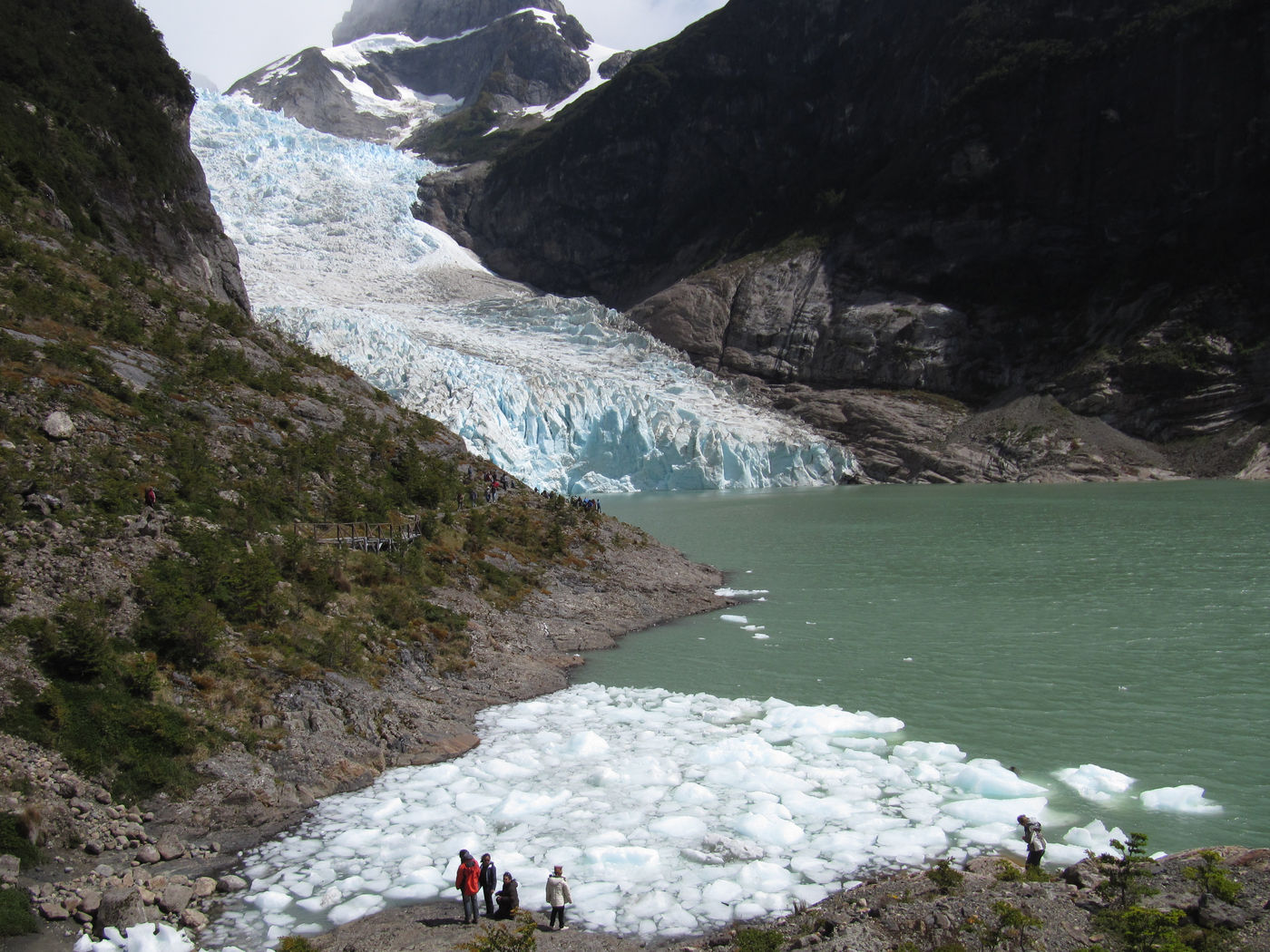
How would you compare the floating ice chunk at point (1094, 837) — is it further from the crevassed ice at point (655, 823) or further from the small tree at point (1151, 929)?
the small tree at point (1151, 929)

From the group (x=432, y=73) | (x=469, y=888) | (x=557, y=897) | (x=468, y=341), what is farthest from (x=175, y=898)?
(x=432, y=73)

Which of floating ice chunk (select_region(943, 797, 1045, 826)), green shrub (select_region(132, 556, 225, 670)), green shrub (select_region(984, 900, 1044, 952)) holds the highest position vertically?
green shrub (select_region(132, 556, 225, 670))

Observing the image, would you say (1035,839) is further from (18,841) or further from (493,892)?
(18,841)

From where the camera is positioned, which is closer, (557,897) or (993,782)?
(557,897)

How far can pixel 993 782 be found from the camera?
10758mm

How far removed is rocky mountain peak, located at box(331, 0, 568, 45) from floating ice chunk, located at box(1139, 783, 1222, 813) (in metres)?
191

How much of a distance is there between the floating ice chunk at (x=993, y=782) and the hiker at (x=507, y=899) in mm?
5776

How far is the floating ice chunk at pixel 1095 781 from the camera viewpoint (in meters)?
10.6

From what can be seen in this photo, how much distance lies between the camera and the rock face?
484 ft

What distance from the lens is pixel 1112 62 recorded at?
77625 millimetres

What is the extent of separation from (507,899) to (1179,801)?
786 cm

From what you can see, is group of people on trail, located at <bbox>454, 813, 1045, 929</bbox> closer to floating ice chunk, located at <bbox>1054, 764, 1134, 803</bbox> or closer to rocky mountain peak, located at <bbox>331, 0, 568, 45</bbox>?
floating ice chunk, located at <bbox>1054, 764, 1134, 803</bbox>

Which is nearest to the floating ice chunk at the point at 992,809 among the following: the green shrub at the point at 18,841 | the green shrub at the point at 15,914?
the green shrub at the point at 15,914

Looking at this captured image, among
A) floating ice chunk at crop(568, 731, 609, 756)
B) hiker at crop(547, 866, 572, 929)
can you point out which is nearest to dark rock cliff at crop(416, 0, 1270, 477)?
floating ice chunk at crop(568, 731, 609, 756)
